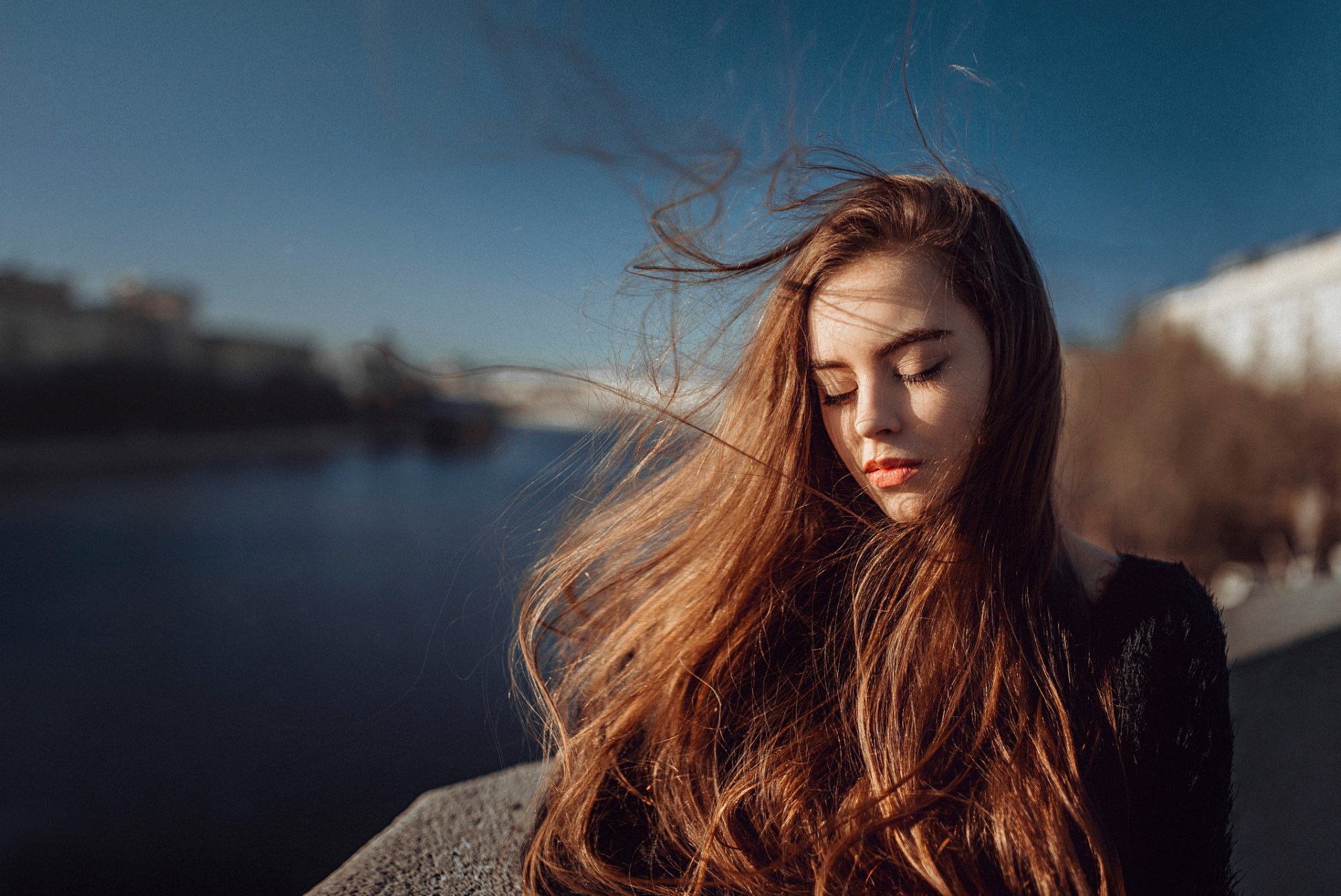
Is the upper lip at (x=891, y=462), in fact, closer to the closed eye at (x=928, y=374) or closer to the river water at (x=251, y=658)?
the closed eye at (x=928, y=374)

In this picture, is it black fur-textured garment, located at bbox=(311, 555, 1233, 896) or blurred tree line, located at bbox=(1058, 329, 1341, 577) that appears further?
blurred tree line, located at bbox=(1058, 329, 1341, 577)

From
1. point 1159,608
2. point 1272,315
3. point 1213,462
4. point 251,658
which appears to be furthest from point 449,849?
point 1272,315

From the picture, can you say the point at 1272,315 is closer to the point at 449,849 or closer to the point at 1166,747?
the point at 1166,747

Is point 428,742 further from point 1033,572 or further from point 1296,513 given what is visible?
point 1296,513

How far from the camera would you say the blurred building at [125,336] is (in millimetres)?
798

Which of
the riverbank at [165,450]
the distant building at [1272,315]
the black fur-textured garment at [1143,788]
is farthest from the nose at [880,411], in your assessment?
the distant building at [1272,315]

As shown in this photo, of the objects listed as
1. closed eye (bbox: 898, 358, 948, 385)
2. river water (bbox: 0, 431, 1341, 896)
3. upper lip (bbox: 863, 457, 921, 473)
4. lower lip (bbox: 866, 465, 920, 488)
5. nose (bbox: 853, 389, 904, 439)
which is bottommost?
river water (bbox: 0, 431, 1341, 896)

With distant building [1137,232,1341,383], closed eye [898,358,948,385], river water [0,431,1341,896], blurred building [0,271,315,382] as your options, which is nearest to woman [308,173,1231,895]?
Result: closed eye [898,358,948,385]

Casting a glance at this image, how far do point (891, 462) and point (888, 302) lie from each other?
0.67 ft

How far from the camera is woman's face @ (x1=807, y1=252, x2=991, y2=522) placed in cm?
90

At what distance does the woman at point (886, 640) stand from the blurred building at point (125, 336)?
494 mm

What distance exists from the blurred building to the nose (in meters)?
0.74

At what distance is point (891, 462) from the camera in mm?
944

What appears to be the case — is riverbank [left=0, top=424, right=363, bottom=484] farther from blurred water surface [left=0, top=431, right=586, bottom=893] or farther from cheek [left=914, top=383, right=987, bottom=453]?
cheek [left=914, top=383, right=987, bottom=453]
